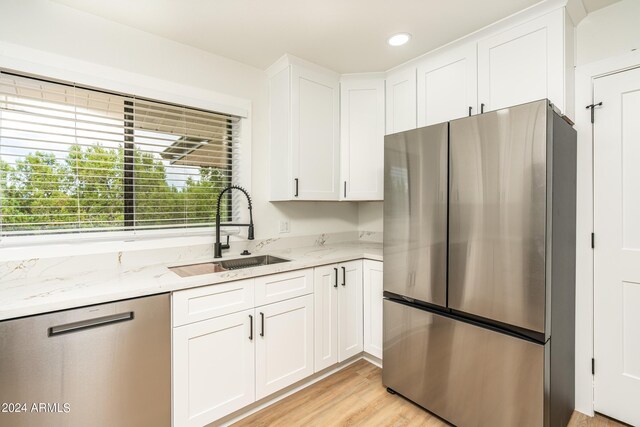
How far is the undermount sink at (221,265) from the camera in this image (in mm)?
1887

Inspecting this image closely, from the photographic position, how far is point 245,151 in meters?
2.41

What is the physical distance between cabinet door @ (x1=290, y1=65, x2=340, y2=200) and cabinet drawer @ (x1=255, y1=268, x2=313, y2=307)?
66 centimetres

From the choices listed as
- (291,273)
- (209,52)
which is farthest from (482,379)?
(209,52)

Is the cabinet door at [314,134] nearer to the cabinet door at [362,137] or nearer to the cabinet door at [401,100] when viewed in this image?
the cabinet door at [362,137]

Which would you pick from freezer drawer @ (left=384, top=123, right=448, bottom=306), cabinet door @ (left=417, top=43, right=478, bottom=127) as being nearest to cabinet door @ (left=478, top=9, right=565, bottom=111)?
cabinet door @ (left=417, top=43, right=478, bottom=127)

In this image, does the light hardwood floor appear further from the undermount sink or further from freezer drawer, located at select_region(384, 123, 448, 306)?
the undermount sink

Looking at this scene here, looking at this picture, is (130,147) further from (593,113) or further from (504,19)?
(593,113)

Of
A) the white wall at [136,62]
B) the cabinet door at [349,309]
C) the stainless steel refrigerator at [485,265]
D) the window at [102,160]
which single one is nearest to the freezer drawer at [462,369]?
the stainless steel refrigerator at [485,265]

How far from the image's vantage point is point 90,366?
51.2 inches

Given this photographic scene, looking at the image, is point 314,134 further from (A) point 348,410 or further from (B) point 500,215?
(A) point 348,410

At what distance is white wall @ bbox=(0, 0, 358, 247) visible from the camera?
1.59 metres

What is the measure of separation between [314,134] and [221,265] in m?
1.28

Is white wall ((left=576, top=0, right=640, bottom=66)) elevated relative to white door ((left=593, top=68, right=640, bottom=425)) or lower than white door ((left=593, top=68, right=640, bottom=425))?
elevated

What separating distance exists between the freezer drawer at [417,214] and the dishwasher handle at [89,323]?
1543 millimetres
